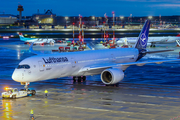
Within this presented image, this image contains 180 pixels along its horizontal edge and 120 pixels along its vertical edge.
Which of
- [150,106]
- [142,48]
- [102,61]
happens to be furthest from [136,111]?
[142,48]

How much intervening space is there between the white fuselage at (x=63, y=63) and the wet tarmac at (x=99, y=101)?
178cm

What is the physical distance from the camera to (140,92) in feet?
101

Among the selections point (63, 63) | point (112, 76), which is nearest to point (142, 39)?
point (112, 76)

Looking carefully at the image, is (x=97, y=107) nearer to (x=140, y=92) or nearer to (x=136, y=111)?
(x=136, y=111)

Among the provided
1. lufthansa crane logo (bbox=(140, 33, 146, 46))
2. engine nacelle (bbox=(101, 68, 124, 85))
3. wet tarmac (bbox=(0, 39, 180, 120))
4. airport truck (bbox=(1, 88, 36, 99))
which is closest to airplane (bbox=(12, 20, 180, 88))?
engine nacelle (bbox=(101, 68, 124, 85))

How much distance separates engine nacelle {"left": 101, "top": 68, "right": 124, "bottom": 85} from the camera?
32.5m

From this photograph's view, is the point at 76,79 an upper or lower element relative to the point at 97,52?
lower

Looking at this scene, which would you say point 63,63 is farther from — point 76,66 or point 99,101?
point 99,101

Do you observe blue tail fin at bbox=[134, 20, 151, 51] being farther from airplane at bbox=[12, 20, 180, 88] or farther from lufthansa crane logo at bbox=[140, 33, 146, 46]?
airplane at bbox=[12, 20, 180, 88]

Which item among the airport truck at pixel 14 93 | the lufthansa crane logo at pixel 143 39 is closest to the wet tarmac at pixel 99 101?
the airport truck at pixel 14 93

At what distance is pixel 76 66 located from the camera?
33.9 m

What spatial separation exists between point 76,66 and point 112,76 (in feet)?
14.1

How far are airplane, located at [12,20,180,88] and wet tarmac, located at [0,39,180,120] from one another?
1455 millimetres

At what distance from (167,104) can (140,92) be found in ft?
17.8
